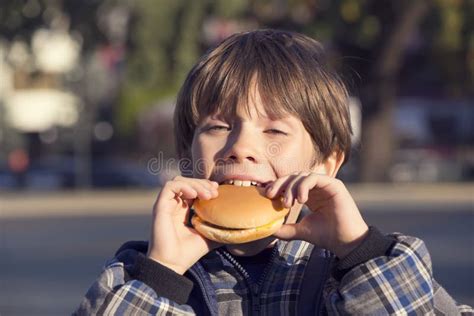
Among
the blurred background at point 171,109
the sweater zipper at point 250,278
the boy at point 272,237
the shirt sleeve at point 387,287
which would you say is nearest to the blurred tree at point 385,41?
the blurred background at point 171,109

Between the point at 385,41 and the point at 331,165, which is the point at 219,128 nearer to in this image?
the point at 331,165

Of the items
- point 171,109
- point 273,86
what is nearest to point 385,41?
point 171,109

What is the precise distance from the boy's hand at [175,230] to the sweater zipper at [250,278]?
0.29 feet

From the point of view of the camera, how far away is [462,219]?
17.6m

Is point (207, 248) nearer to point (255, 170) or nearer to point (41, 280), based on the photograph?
point (255, 170)

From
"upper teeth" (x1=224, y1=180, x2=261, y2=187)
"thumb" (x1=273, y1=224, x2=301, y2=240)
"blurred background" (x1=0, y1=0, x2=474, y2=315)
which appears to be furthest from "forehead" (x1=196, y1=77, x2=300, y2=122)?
"blurred background" (x1=0, y1=0, x2=474, y2=315)

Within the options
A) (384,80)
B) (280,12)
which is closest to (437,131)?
(384,80)

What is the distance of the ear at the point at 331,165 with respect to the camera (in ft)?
7.86

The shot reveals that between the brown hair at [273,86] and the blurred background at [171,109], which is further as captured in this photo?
the blurred background at [171,109]

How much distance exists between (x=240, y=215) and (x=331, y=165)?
0.37 m

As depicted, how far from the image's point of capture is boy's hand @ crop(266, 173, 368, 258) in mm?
2098

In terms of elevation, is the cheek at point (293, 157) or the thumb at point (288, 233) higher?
the cheek at point (293, 157)

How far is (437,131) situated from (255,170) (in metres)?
41.0

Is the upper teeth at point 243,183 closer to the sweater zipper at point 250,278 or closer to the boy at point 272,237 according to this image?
the boy at point 272,237
